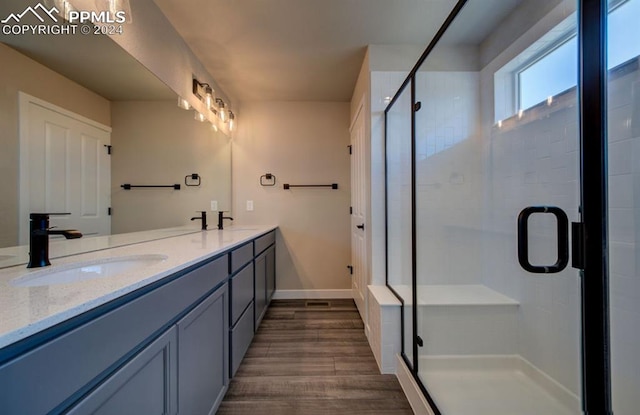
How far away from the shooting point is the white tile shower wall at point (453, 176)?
5.98 feet

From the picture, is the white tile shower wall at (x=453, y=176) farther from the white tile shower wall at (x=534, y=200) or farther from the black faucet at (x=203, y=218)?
the black faucet at (x=203, y=218)

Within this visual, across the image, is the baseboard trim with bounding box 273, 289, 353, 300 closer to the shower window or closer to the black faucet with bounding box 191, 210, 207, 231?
the black faucet with bounding box 191, 210, 207, 231

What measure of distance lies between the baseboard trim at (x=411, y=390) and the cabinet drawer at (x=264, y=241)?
128 cm

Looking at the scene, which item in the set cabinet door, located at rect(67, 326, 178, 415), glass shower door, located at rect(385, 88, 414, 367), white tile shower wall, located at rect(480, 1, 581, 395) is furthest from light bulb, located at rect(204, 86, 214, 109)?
white tile shower wall, located at rect(480, 1, 581, 395)

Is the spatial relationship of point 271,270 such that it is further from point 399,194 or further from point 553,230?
point 553,230

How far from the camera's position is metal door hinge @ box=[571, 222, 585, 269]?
0.71 metres

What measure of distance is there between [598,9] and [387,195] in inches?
53.8

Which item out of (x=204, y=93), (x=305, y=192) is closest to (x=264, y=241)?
(x=305, y=192)

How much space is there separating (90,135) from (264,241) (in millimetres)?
1438

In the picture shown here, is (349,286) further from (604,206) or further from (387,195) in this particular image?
(604,206)

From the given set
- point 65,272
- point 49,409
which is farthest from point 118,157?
point 49,409

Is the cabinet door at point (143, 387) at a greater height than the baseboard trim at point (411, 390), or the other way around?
the cabinet door at point (143, 387)

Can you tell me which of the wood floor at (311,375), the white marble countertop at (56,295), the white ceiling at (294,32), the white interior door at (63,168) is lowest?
the wood floor at (311,375)

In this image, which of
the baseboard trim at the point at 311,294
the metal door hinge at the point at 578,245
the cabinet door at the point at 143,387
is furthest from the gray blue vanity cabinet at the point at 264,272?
the metal door hinge at the point at 578,245
